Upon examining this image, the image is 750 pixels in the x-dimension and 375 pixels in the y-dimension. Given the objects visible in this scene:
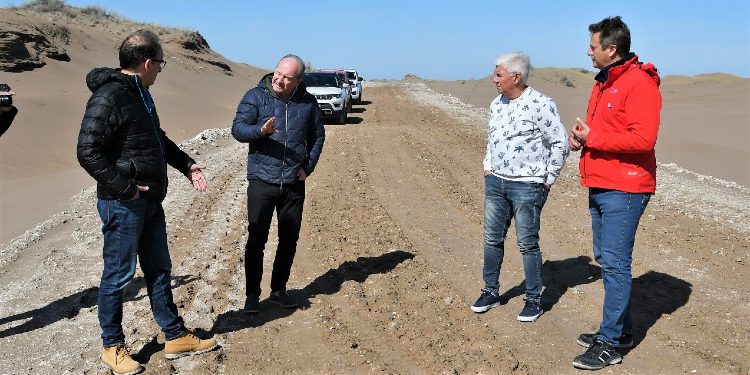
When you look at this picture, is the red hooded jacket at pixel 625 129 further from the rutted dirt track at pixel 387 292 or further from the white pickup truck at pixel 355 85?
the white pickup truck at pixel 355 85

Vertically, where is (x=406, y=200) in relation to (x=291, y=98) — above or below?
below

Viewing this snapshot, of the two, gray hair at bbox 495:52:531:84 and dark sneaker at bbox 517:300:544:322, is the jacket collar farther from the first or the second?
dark sneaker at bbox 517:300:544:322

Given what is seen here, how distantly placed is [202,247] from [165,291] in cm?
293

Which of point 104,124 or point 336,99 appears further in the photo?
point 336,99

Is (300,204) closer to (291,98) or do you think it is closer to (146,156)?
(291,98)

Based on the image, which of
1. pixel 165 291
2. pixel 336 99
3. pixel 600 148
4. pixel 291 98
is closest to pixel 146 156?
pixel 165 291

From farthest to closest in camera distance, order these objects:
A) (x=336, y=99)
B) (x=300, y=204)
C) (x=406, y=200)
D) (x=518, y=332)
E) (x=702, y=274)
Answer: (x=336, y=99), (x=406, y=200), (x=702, y=274), (x=300, y=204), (x=518, y=332)

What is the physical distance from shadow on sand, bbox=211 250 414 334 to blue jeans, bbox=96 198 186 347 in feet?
2.24

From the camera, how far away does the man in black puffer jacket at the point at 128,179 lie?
13.8 ft

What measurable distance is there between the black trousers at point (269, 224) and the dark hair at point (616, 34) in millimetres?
2528

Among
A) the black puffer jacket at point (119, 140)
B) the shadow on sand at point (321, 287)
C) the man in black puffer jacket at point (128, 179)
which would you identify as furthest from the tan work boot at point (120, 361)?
the black puffer jacket at point (119, 140)

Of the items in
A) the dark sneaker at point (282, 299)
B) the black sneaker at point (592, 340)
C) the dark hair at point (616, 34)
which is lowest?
the dark sneaker at point (282, 299)

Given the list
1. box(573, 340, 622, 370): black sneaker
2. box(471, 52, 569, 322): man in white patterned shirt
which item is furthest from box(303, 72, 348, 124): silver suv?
box(573, 340, 622, 370): black sneaker

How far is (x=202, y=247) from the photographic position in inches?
301
